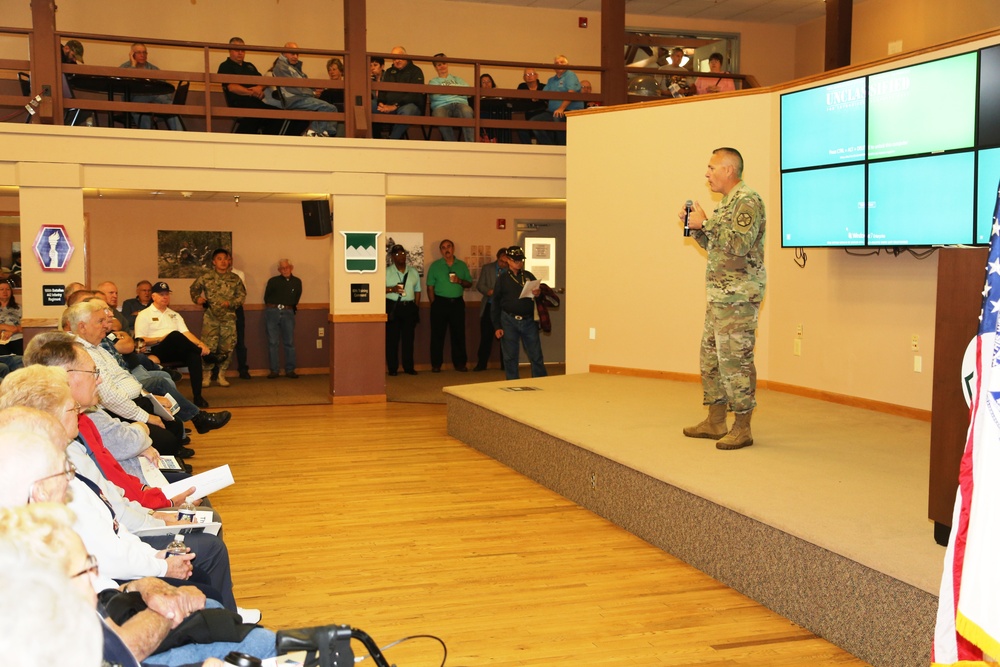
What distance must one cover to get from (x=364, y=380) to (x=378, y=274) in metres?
1.17

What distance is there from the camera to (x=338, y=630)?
67.2 inches

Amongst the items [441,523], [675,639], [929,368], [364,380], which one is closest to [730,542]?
[675,639]

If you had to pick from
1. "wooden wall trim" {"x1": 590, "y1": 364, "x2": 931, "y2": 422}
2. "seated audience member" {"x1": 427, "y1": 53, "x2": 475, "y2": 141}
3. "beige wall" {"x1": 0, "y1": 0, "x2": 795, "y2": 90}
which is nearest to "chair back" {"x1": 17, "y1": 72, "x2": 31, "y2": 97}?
"beige wall" {"x1": 0, "y1": 0, "x2": 795, "y2": 90}

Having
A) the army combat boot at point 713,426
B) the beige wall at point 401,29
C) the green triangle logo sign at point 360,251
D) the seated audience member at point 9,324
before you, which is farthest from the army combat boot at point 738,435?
the beige wall at point 401,29

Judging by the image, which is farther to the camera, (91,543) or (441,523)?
(441,523)

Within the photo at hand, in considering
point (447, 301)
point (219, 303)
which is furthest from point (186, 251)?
point (447, 301)

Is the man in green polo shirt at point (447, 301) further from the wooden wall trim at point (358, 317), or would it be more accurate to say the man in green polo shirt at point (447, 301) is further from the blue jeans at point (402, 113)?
the wooden wall trim at point (358, 317)

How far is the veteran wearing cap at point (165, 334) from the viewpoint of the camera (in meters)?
9.38

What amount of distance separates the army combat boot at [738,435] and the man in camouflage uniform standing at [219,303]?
7.72 meters

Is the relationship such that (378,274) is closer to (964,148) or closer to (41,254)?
(41,254)

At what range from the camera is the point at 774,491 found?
4.52m

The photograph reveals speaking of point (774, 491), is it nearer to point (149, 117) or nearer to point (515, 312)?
point (515, 312)

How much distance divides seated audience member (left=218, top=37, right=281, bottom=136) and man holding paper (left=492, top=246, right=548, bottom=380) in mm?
3006

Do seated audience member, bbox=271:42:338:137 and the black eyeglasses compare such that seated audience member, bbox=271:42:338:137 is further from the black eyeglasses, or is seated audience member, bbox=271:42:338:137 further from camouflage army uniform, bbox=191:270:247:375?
the black eyeglasses
